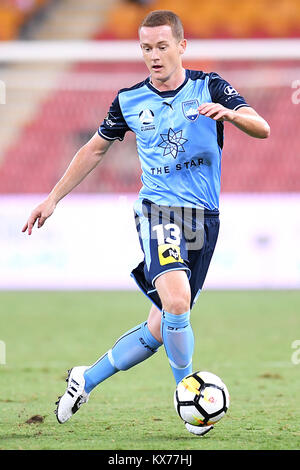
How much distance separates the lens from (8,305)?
10.9 m

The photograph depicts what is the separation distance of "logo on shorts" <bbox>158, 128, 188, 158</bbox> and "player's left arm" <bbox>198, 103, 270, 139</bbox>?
0.41 meters

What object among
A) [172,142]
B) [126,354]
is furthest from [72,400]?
[172,142]

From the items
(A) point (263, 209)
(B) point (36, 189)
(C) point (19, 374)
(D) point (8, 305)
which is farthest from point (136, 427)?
(B) point (36, 189)

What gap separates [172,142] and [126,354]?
122 cm

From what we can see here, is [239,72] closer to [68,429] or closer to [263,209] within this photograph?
[263,209]

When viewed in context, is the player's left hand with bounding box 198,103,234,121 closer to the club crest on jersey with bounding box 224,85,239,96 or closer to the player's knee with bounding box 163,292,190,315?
the club crest on jersey with bounding box 224,85,239,96

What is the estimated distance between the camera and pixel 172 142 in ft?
14.9

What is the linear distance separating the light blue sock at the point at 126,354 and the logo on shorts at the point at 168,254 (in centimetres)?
53

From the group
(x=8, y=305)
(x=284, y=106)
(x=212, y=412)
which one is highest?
(x=284, y=106)

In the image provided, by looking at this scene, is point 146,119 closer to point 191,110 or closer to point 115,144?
point 191,110

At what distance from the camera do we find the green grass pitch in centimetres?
427

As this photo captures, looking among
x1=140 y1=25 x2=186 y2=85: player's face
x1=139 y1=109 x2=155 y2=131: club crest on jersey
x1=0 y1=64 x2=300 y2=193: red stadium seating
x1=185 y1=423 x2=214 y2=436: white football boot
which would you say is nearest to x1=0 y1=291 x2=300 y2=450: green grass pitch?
x1=185 y1=423 x2=214 y2=436: white football boot
